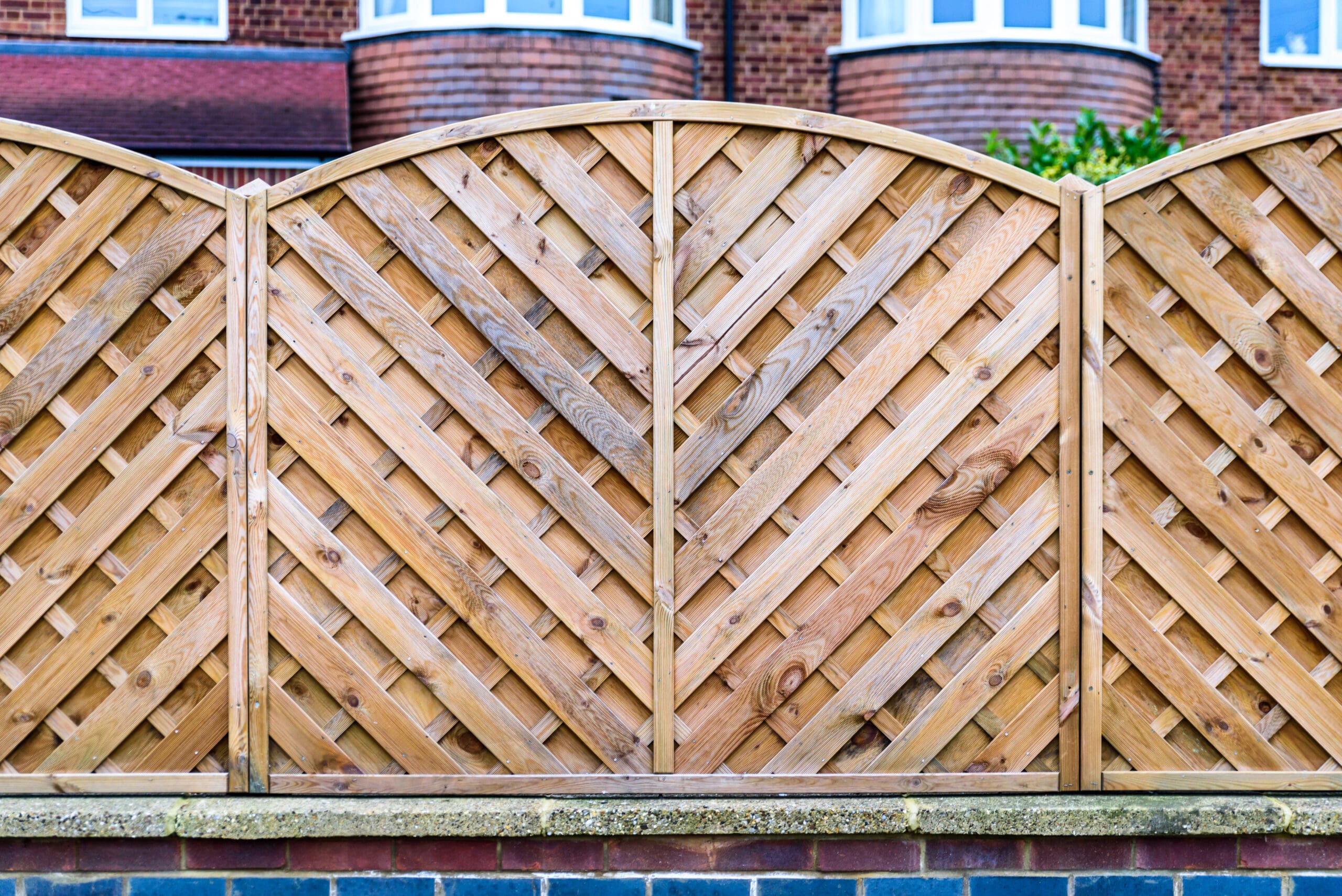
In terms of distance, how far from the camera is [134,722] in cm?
273

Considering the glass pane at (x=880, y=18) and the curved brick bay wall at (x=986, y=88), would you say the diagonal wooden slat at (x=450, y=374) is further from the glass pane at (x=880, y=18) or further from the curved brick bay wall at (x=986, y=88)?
the glass pane at (x=880, y=18)

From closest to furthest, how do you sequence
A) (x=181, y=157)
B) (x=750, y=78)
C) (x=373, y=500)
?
(x=373, y=500), (x=181, y=157), (x=750, y=78)

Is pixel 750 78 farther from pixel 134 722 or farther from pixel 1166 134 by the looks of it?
pixel 134 722

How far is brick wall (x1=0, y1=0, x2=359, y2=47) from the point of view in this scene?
7.91 metres

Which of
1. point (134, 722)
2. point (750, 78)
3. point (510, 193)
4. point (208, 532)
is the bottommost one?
point (134, 722)

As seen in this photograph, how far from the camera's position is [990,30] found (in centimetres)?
811

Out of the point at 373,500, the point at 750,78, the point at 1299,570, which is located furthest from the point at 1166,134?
the point at 373,500

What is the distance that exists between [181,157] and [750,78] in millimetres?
4281

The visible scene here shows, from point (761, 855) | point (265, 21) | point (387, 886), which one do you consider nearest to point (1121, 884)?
point (761, 855)

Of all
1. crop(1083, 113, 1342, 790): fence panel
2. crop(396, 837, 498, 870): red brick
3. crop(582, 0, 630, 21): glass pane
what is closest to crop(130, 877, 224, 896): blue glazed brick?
crop(396, 837, 498, 870): red brick

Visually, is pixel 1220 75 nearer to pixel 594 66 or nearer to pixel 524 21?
pixel 594 66

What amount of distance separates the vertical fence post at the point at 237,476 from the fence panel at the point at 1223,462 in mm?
2147

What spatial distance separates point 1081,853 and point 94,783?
249 cm

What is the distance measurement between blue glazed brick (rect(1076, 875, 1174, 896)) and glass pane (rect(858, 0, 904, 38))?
716 centimetres
